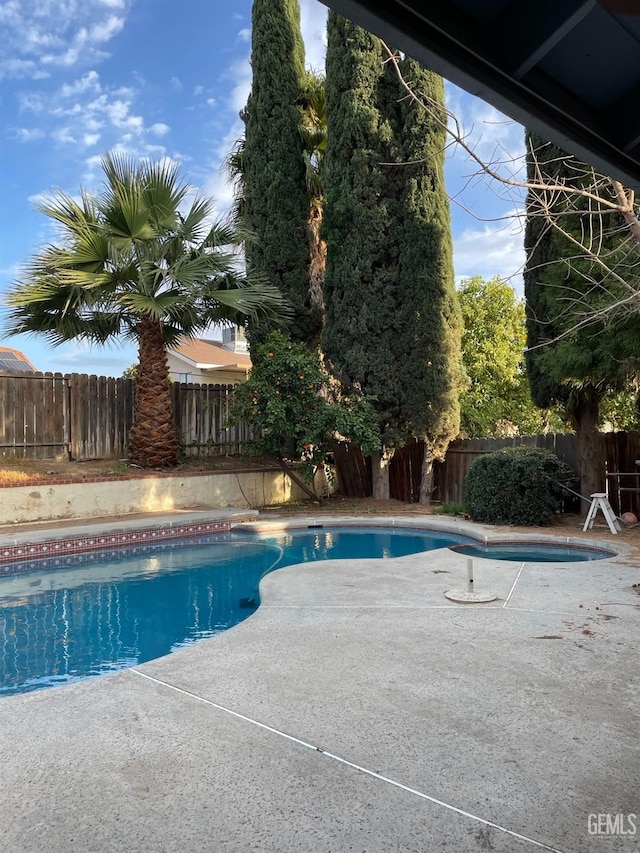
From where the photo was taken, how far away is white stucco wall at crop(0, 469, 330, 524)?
10.4m

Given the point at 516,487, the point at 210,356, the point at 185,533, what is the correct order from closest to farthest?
the point at 516,487
the point at 185,533
the point at 210,356

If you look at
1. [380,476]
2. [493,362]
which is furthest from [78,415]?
[493,362]

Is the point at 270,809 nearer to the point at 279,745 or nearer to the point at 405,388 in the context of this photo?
the point at 279,745

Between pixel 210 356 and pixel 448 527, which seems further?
pixel 210 356

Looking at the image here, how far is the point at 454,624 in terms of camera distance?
4801 millimetres

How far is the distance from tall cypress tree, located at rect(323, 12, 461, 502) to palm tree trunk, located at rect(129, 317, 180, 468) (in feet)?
12.0

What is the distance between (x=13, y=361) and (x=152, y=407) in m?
13.1

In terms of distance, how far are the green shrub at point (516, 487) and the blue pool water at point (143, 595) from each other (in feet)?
2.70

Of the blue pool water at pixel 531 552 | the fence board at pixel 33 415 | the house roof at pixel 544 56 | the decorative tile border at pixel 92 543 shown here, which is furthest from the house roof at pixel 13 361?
the house roof at pixel 544 56

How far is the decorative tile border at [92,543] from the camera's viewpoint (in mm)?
8555

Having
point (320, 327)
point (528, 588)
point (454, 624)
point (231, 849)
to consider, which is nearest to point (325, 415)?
point (320, 327)

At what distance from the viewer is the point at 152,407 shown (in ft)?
40.1

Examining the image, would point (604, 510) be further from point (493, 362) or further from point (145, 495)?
point (493, 362)

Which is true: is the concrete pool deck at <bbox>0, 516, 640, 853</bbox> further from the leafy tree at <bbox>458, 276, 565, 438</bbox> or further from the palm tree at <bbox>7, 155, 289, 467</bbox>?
the leafy tree at <bbox>458, 276, 565, 438</bbox>
